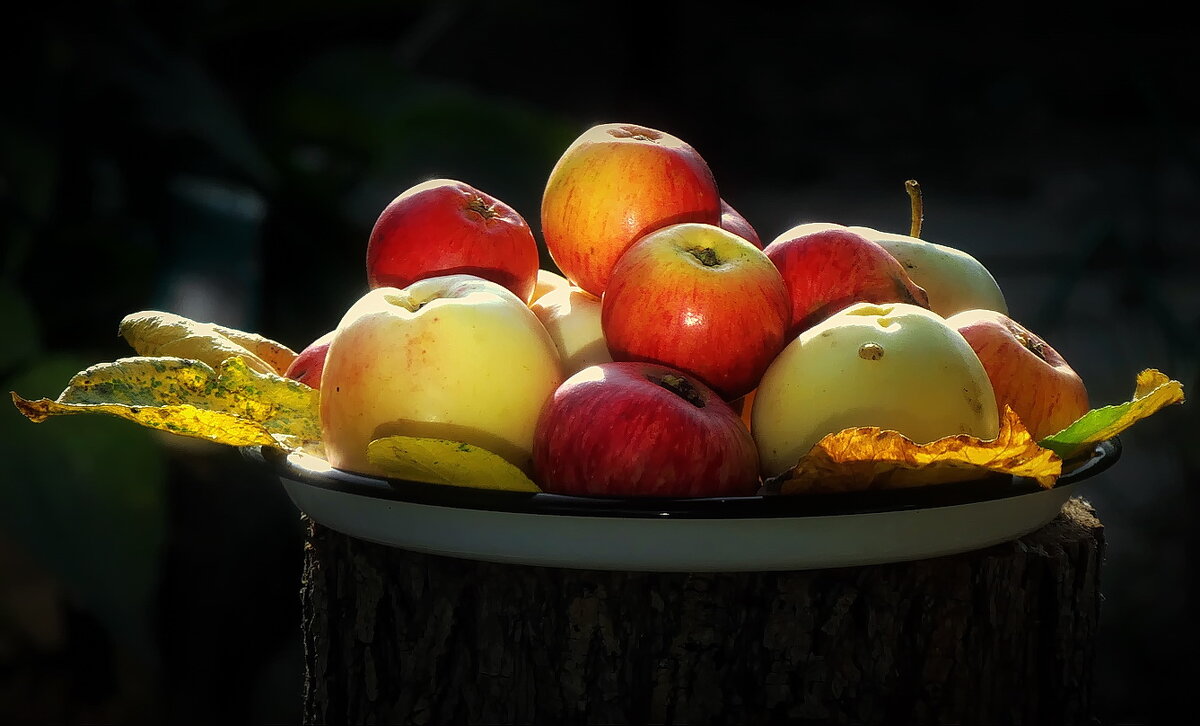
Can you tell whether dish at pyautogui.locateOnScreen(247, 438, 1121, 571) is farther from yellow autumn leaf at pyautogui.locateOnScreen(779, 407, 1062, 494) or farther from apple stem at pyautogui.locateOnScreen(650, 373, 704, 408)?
apple stem at pyautogui.locateOnScreen(650, 373, 704, 408)

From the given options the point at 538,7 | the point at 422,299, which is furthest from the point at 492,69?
the point at 422,299

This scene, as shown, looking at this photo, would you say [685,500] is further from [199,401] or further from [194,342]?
[194,342]

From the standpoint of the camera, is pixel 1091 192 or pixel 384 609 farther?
pixel 1091 192

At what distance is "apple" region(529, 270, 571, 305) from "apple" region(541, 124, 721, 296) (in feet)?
0.31

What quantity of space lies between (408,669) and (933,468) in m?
0.39

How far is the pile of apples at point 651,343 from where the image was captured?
80 centimetres

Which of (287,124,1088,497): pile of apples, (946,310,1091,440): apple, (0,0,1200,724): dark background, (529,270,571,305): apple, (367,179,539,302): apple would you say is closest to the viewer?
(287,124,1088,497): pile of apples

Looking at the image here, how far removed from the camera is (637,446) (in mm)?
778

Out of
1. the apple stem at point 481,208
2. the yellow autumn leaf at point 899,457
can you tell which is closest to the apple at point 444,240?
the apple stem at point 481,208

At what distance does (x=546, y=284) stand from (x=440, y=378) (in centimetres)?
32

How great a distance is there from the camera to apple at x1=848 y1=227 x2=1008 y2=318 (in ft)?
3.46

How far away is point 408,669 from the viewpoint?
0.85 m

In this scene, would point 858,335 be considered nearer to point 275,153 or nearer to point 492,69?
point 275,153

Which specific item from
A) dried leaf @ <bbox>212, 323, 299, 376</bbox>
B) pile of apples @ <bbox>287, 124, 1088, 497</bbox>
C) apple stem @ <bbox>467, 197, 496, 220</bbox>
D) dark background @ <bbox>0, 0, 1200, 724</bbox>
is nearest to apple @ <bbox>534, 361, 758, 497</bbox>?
pile of apples @ <bbox>287, 124, 1088, 497</bbox>
